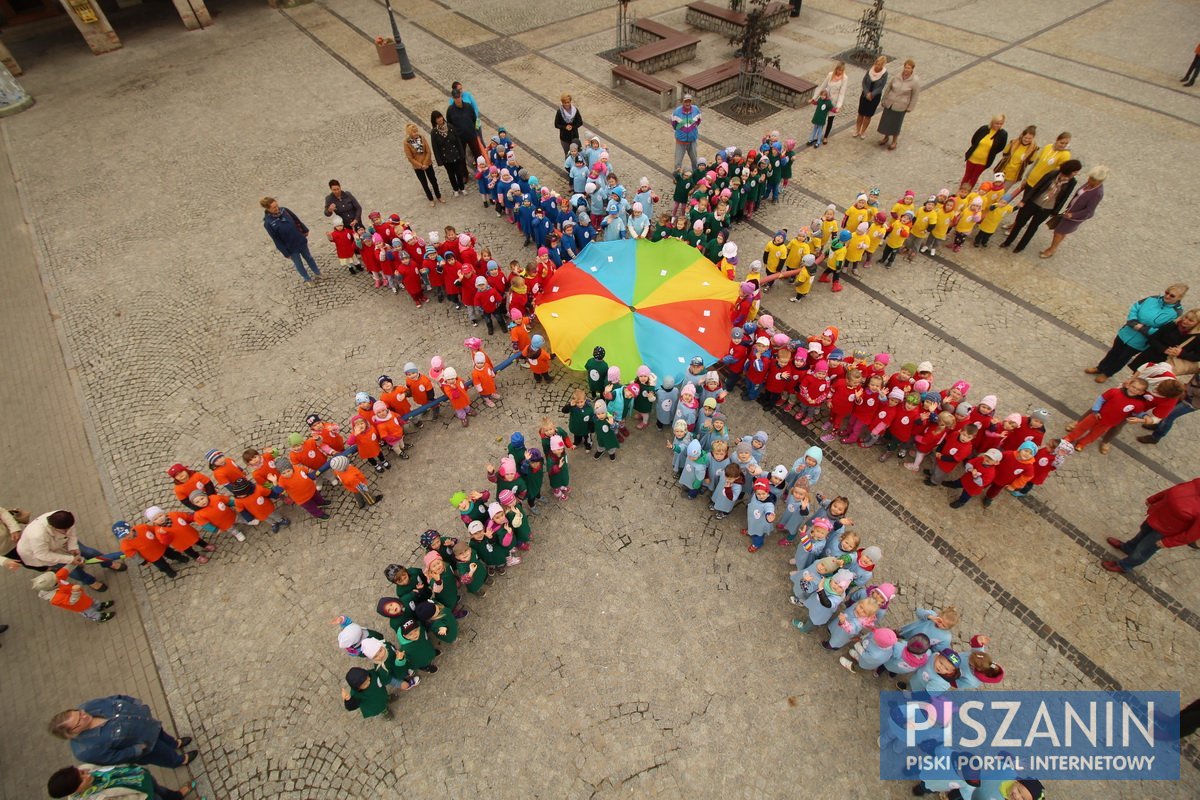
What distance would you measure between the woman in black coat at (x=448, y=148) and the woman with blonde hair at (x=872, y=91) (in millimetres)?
10667

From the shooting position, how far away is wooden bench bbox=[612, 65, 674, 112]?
1722 cm

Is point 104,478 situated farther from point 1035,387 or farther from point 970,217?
point 970,217

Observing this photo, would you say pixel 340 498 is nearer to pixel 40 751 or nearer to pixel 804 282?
pixel 40 751

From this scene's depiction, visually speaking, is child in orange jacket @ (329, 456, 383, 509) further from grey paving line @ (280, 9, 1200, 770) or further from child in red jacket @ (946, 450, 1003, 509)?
child in red jacket @ (946, 450, 1003, 509)

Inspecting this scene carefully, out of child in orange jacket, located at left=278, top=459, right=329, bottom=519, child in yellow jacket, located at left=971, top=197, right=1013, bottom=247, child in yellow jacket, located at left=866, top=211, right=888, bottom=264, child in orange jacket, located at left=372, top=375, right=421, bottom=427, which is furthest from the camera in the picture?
child in yellow jacket, located at left=971, top=197, right=1013, bottom=247

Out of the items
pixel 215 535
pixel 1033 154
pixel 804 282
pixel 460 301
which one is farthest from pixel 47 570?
pixel 1033 154

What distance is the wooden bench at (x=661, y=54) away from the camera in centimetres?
1866

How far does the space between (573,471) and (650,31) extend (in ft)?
59.4

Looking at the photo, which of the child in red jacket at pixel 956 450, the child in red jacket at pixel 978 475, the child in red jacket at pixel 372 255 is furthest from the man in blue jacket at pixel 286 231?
the child in red jacket at pixel 978 475

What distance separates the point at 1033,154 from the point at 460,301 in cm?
1316

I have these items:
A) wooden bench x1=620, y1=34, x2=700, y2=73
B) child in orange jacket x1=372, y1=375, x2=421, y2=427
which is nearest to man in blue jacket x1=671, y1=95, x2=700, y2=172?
wooden bench x1=620, y1=34, x2=700, y2=73

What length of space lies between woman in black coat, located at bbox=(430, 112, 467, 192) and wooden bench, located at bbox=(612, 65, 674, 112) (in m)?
6.75

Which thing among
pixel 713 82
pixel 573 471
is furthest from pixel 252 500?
pixel 713 82
